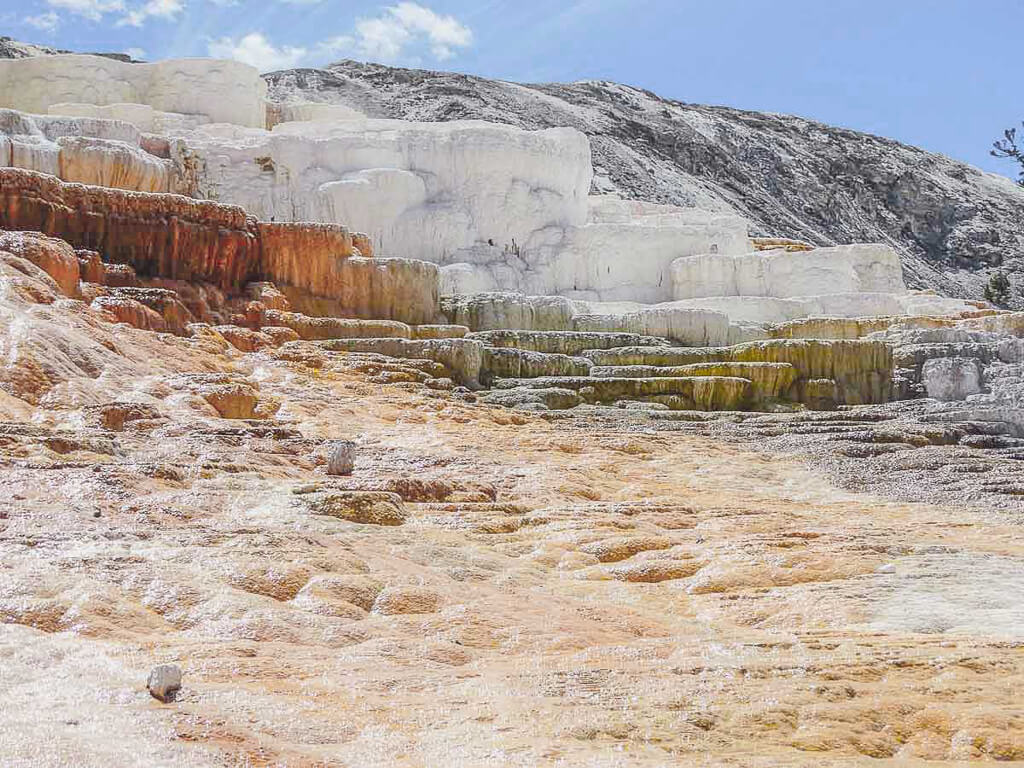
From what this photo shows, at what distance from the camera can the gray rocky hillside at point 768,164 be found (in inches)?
1369

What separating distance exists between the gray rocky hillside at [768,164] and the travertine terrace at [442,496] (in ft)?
49.9

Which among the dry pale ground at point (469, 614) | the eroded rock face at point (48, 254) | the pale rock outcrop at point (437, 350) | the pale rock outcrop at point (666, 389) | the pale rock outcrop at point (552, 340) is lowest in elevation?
the dry pale ground at point (469, 614)

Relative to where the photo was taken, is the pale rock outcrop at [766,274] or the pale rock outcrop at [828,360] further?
the pale rock outcrop at [766,274]

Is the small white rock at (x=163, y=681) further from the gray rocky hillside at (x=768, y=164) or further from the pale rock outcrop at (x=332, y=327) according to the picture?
the gray rocky hillside at (x=768, y=164)

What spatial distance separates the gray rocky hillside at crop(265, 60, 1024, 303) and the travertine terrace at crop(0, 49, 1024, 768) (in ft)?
49.9

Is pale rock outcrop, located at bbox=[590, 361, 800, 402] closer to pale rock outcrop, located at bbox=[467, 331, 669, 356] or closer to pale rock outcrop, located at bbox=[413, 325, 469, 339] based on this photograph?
pale rock outcrop, located at bbox=[467, 331, 669, 356]

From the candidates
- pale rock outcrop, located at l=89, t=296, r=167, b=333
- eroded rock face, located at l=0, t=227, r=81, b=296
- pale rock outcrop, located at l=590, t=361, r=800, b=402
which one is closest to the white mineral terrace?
pale rock outcrop, located at l=590, t=361, r=800, b=402

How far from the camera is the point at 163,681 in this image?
2.61 metres

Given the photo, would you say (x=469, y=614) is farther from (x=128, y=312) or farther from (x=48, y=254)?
(x=48, y=254)

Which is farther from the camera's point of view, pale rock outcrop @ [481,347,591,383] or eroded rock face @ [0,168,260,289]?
pale rock outcrop @ [481,347,591,383]

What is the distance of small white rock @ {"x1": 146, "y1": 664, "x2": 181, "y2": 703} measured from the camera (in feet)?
8.52

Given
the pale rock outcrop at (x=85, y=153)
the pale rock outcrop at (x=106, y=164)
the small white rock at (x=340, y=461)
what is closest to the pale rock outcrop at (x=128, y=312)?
the small white rock at (x=340, y=461)

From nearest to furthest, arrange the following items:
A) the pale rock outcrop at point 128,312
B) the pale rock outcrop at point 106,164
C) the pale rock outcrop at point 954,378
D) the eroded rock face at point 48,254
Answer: the eroded rock face at point 48,254 → the pale rock outcrop at point 128,312 → the pale rock outcrop at point 954,378 → the pale rock outcrop at point 106,164

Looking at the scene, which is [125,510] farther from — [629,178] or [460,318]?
[629,178]
